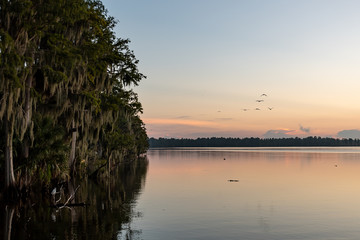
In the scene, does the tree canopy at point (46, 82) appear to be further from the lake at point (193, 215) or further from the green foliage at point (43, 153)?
the lake at point (193, 215)

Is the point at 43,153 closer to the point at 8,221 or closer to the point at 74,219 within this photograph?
the point at 8,221

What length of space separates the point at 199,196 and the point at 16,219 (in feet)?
46.7

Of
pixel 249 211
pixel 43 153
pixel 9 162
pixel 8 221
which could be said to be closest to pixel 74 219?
pixel 8 221

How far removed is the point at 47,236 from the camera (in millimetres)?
14281

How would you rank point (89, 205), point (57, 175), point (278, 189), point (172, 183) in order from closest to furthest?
point (89, 205)
point (57, 175)
point (278, 189)
point (172, 183)

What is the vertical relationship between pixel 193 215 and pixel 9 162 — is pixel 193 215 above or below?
below

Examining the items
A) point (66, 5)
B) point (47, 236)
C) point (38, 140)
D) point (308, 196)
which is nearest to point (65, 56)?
point (66, 5)

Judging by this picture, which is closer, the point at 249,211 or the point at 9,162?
the point at 9,162

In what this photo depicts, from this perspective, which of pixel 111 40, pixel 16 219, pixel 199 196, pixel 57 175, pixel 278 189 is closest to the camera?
pixel 16 219

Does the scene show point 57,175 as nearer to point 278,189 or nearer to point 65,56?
point 65,56

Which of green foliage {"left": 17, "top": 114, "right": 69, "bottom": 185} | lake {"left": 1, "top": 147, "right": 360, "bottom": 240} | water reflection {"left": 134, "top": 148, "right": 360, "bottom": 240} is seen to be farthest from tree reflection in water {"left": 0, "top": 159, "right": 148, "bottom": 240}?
green foliage {"left": 17, "top": 114, "right": 69, "bottom": 185}

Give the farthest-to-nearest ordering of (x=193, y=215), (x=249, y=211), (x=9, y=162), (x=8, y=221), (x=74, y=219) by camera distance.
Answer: (x=249, y=211), (x=193, y=215), (x=9, y=162), (x=74, y=219), (x=8, y=221)

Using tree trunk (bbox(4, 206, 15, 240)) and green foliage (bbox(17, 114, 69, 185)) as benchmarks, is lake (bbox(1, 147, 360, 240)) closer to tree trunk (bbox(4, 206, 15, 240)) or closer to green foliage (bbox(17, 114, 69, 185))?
tree trunk (bbox(4, 206, 15, 240))

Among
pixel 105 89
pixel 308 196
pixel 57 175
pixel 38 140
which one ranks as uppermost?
pixel 105 89
